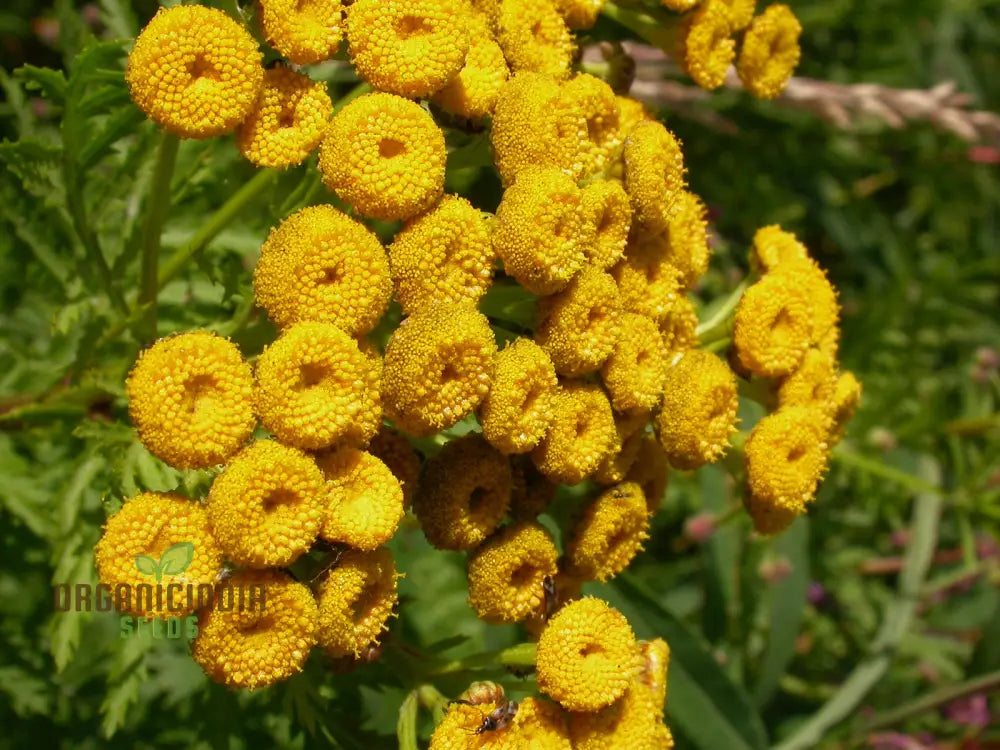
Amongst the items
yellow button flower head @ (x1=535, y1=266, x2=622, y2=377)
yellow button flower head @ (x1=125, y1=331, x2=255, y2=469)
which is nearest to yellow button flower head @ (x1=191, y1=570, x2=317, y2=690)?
yellow button flower head @ (x1=125, y1=331, x2=255, y2=469)

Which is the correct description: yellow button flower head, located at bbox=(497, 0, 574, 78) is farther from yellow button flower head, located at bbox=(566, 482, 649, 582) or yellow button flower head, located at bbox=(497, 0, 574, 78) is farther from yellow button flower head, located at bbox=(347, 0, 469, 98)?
yellow button flower head, located at bbox=(566, 482, 649, 582)

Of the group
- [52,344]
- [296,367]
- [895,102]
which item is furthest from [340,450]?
[895,102]

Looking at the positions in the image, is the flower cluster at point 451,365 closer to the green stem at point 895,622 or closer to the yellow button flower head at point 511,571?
the yellow button flower head at point 511,571

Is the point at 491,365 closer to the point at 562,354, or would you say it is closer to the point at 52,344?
the point at 562,354

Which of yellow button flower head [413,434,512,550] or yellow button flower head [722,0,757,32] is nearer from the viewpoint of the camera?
yellow button flower head [413,434,512,550]

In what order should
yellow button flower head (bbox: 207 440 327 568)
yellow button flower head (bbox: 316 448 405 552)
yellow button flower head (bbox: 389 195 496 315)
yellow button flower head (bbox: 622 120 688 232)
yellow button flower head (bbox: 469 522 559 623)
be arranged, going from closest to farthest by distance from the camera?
yellow button flower head (bbox: 207 440 327 568), yellow button flower head (bbox: 316 448 405 552), yellow button flower head (bbox: 389 195 496 315), yellow button flower head (bbox: 469 522 559 623), yellow button flower head (bbox: 622 120 688 232)

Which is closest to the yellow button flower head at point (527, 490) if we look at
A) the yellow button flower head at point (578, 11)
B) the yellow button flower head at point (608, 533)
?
the yellow button flower head at point (608, 533)

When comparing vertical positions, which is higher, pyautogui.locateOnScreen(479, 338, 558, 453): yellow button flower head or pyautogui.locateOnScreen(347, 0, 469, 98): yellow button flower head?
pyautogui.locateOnScreen(347, 0, 469, 98): yellow button flower head
